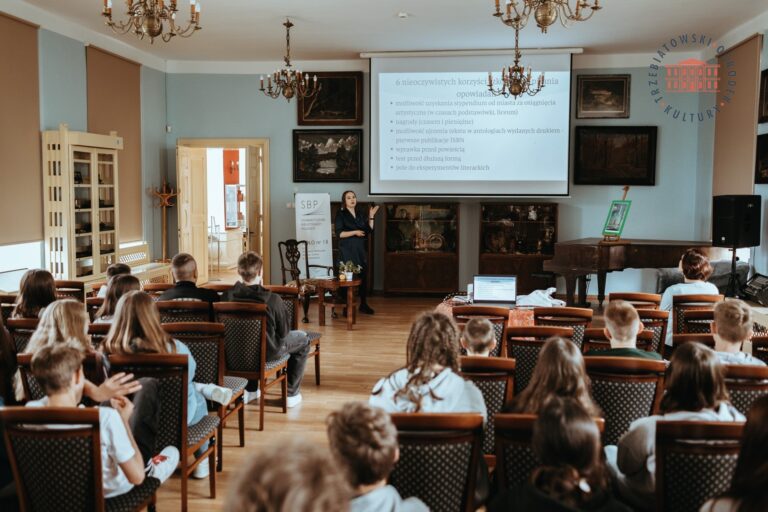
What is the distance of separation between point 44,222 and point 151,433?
20.1ft

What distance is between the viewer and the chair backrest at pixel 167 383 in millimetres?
3178

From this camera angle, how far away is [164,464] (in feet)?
10.4

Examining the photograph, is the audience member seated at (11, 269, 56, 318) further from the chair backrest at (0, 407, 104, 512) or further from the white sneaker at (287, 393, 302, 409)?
the chair backrest at (0, 407, 104, 512)

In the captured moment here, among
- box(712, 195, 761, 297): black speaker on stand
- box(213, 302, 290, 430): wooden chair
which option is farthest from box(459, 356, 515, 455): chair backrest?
box(712, 195, 761, 297): black speaker on stand

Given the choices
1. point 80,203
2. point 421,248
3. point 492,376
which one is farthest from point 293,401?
point 421,248

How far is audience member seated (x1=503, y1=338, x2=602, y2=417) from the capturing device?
8.82 feet

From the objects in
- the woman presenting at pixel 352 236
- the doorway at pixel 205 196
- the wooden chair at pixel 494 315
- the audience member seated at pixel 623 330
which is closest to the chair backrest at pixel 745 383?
the audience member seated at pixel 623 330

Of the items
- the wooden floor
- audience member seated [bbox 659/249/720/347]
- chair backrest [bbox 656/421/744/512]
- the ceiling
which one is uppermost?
the ceiling

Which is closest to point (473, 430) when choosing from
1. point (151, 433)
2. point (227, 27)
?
point (151, 433)

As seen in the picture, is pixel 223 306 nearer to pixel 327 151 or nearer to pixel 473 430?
pixel 473 430

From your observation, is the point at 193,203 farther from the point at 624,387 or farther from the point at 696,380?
the point at 696,380

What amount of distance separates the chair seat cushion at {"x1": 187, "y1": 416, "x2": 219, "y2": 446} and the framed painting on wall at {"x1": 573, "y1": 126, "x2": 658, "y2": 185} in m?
8.37

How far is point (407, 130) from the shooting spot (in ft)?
35.7

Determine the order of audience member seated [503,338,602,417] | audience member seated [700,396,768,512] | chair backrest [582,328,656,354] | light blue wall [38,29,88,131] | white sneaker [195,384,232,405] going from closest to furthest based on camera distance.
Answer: audience member seated [700,396,768,512], audience member seated [503,338,602,417], white sneaker [195,384,232,405], chair backrest [582,328,656,354], light blue wall [38,29,88,131]
